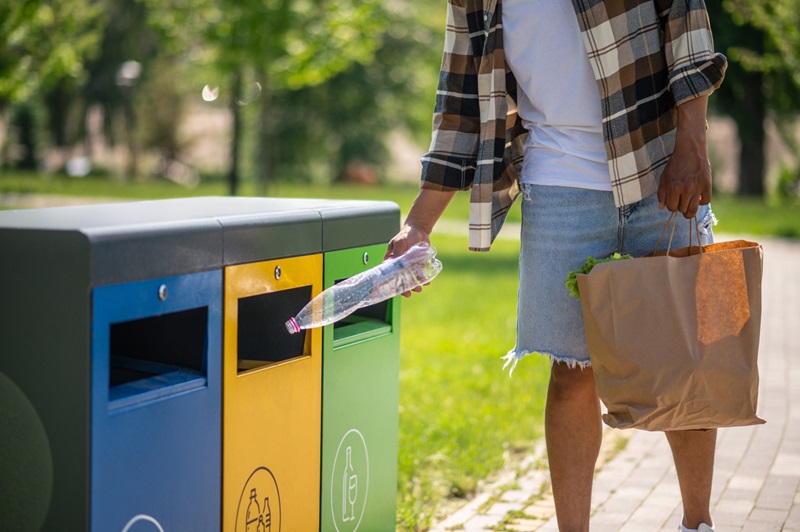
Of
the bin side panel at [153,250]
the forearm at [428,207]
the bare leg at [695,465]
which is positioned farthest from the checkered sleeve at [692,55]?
the bin side panel at [153,250]

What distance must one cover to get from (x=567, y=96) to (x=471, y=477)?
6.07ft

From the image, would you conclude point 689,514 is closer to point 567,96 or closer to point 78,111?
point 567,96

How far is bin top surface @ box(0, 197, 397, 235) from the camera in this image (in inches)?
87.4

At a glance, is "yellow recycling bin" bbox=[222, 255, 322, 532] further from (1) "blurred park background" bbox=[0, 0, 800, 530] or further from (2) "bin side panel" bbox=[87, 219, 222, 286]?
(1) "blurred park background" bbox=[0, 0, 800, 530]

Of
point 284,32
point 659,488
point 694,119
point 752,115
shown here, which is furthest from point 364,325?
point 752,115

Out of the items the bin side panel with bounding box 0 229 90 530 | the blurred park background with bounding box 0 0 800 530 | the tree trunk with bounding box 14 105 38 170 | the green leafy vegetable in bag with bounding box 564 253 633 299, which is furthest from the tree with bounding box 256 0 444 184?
the bin side panel with bounding box 0 229 90 530

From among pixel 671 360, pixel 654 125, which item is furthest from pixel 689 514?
pixel 654 125

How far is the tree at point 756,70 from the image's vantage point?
10.5 metres

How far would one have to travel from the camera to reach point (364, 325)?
3188 mm

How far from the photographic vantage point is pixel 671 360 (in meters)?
2.58

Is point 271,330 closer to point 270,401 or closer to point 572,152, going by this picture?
point 270,401

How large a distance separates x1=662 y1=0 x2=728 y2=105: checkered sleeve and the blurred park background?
1.74m

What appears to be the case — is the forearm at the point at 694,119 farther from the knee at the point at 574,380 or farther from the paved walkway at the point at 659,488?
the paved walkway at the point at 659,488

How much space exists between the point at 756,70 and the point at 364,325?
16348 millimetres
